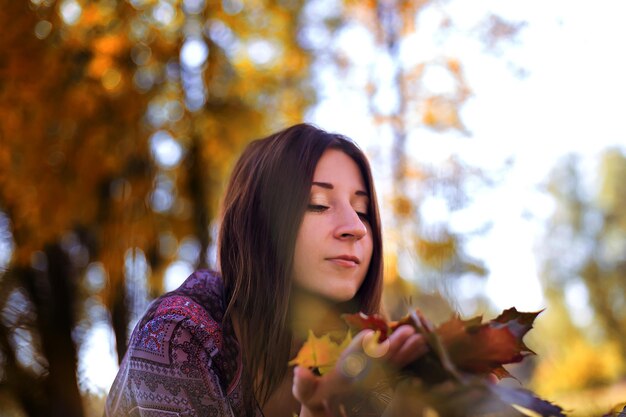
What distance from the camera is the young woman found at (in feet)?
4.75

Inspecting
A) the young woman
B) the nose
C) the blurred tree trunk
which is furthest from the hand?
the blurred tree trunk

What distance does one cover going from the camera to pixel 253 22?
5199 millimetres

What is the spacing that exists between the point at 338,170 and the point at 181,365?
25.1 inches

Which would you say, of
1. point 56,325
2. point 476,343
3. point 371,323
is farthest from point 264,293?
point 56,325

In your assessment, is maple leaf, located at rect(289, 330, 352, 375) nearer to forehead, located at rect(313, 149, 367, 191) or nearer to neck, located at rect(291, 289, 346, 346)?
neck, located at rect(291, 289, 346, 346)

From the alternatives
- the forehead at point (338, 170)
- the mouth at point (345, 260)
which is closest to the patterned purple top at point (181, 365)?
the mouth at point (345, 260)

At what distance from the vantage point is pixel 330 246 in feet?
5.09

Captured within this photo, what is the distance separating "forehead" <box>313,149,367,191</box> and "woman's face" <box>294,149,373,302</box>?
21 millimetres

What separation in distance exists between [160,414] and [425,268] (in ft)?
7.89

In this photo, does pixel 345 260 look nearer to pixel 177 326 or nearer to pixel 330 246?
pixel 330 246

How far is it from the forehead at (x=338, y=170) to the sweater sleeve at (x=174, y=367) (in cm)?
Result: 46

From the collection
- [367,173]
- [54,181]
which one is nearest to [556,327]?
[54,181]

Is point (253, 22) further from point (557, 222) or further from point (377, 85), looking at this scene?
point (557, 222)

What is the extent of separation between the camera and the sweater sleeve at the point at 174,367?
141cm
